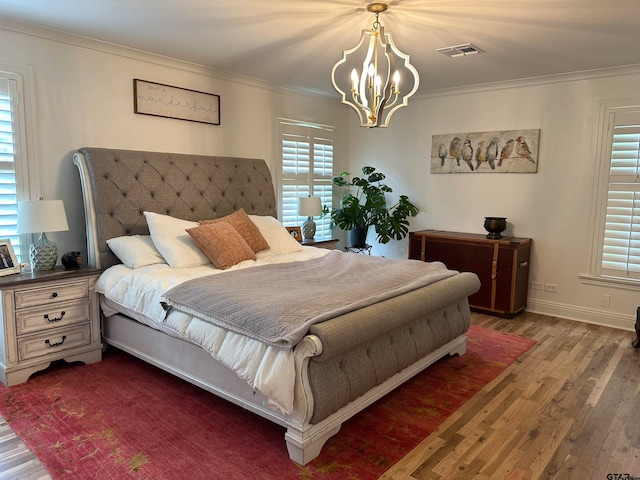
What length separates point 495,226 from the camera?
4625 mm

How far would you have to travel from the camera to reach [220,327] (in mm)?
2365

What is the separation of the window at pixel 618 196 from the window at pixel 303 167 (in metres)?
2.93

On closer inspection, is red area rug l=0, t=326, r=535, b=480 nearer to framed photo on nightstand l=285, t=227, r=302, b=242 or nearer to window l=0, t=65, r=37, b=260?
window l=0, t=65, r=37, b=260

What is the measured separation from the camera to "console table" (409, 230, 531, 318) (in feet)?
14.6

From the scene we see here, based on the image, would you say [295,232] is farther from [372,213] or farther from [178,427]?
[178,427]

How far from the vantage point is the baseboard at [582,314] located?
424cm

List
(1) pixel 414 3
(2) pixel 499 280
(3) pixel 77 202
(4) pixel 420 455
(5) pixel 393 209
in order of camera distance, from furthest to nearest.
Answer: (5) pixel 393 209 < (2) pixel 499 280 < (3) pixel 77 202 < (1) pixel 414 3 < (4) pixel 420 455

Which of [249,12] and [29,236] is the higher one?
[249,12]

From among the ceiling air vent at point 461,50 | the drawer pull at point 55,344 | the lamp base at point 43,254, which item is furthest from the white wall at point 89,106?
the ceiling air vent at point 461,50

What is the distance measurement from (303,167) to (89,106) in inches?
95.9

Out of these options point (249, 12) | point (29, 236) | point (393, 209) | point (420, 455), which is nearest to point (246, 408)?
point (420, 455)

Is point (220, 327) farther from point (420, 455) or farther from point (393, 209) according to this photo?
point (393, 209)

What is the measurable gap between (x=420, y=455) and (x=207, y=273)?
1752 mm

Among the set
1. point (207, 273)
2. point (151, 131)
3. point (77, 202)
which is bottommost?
point (207, 273)
